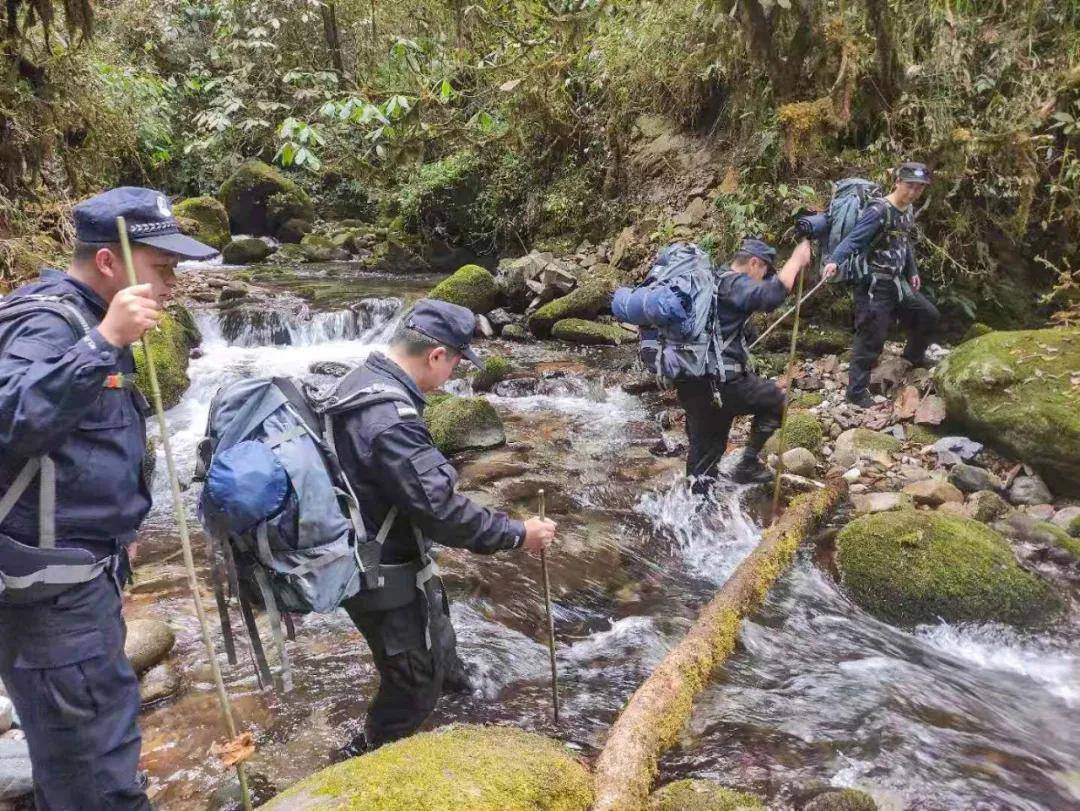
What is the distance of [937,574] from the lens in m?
5.30

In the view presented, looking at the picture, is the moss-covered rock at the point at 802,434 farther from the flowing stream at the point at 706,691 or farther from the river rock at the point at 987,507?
the river rock at the point at 987,507

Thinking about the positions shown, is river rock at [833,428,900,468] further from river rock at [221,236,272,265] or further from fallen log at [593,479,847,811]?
river rock at [221,236,272,265]

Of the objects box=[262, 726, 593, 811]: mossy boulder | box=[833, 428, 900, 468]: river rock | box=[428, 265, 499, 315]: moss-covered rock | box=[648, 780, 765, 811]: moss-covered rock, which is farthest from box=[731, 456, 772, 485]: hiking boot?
box=[428, 265, 499, 315]: moss-covered rock

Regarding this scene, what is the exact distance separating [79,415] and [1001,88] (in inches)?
435

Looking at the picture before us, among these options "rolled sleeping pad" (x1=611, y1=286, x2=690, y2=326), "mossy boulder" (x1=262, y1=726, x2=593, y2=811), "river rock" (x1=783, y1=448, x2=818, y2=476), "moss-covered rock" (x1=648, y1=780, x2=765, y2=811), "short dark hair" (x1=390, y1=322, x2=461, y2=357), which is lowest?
"river rock" (x1=783, y1=448, x2=818, y2=476)

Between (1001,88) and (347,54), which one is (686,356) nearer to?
(1001,88)

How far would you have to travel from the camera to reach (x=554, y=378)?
11.3 meters

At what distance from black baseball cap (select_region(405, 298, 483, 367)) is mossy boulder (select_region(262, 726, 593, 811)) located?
66.4 inches

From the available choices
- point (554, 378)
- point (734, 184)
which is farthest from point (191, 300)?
point (734, 184)

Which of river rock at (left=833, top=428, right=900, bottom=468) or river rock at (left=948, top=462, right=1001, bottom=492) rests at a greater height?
river rock at (left=833, top=428, right=900, bottom=468)

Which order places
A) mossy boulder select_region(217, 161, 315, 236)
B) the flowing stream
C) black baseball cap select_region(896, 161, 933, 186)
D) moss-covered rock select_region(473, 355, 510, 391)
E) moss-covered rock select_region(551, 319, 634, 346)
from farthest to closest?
mossy boulder select_region(217, 161, 315, 236) < moss-covered rock select_region(551, 319, 634, 346) < moss-covered rock select_region(473, 355, 510, 391) < black baseball cap select_region(896, 161, 933, 186) < the flowing stream

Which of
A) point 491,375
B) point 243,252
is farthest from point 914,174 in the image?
point 243,252

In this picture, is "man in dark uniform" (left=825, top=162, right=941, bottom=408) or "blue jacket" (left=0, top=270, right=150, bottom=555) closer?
"blue jacket" (left=0, top=270, right=150, bottom=555)

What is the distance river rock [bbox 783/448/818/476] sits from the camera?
7676mm
